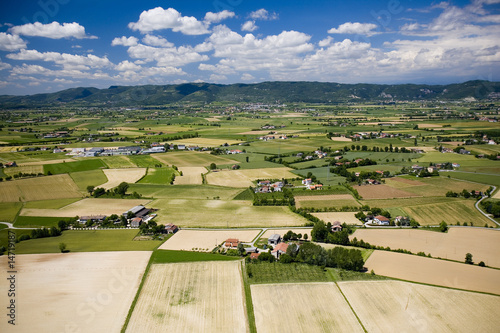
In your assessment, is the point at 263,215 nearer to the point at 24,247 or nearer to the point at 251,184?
the point at 251,184

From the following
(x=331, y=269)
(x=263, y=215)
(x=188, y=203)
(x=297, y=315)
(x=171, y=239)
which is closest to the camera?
(x=297, y=315)

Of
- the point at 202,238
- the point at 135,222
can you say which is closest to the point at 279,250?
the point at 202,238

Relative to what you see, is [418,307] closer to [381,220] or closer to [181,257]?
[381,220]

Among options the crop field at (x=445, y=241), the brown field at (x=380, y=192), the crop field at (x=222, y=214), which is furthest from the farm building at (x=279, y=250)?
the brown field at (x=380, y=192)

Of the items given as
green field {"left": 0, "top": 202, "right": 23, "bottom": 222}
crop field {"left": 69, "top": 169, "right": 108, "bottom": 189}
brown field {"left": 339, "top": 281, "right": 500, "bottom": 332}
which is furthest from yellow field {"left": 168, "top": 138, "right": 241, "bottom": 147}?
brown field {"left": 339, "top": 281, "right": 500, "bottom": 332}

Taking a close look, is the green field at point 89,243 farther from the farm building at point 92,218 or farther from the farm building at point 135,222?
the farm building at point 92,218

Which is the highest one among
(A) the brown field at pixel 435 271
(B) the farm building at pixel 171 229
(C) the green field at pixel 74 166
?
(C) the green field at pixel 74 166

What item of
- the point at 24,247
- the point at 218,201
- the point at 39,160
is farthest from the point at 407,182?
the point at 39,160
